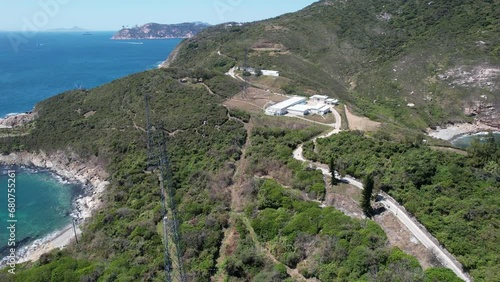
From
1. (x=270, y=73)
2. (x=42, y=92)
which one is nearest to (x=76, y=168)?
(x=270, y=73)

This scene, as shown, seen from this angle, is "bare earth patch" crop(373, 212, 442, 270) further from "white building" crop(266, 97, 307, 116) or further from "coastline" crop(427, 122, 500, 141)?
"coastline" crop(427, 122, 500, 141)

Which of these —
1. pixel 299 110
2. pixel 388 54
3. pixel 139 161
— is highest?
pixel 388 54

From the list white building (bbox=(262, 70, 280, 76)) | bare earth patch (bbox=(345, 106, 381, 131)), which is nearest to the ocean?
bare earth patch (bbox=(345, 106, 381, 131))

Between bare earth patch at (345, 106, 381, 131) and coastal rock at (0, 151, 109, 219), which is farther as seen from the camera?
bare earth patch at (345, 106, 381, 131)

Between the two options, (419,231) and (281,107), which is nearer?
(419,231)

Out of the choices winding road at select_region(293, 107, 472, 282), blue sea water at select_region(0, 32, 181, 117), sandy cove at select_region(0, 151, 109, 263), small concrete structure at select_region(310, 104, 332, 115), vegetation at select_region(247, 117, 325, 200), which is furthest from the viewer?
blue sea water at select_region(0, 32, 181, 117)

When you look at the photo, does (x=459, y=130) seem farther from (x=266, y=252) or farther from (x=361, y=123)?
(x=266, y=252)

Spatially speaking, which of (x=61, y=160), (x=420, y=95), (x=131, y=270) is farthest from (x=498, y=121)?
(x=61, y=160)
